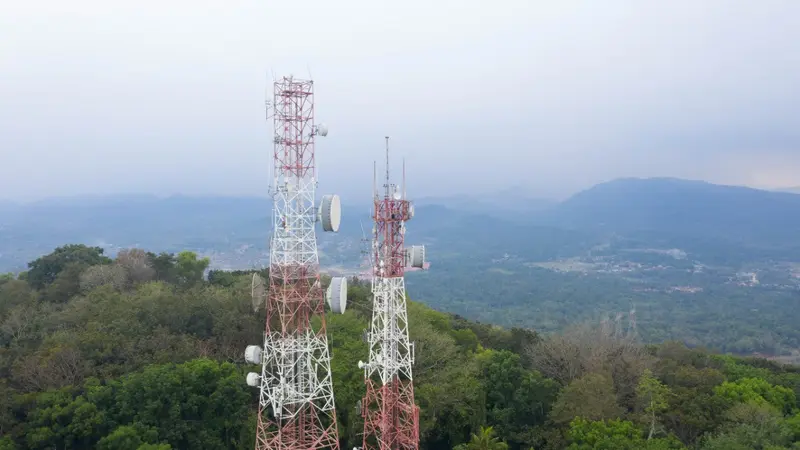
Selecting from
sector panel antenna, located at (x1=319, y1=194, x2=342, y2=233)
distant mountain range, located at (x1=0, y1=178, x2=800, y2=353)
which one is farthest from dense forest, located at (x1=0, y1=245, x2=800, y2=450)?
distant mountain range, located at (x1=0, y1=178, x2=800, y2=353)

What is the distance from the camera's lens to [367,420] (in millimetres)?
15852

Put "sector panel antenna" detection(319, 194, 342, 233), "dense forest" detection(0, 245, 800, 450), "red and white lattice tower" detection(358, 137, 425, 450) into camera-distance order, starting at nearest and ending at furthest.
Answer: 1. "red and white lattice tower" detection(358, 137, 425, 450)
2. "sector panel antenna" detection(319, 194, 342, 233)
3. "dense forest" detection(0, 245, 800, 450)

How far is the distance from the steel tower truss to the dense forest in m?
2.73

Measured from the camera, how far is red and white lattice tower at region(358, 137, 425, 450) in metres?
13.6

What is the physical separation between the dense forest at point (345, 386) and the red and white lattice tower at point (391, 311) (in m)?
2.71

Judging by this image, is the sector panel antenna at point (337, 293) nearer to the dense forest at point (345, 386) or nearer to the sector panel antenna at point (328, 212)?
the sector panel antenna at point (328, 212)

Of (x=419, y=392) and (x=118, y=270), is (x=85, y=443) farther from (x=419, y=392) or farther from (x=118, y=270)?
(x=118, y=270)

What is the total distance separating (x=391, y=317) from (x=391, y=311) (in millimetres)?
161

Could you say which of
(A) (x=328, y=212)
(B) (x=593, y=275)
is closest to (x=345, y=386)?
(A) (x=328, y=212)

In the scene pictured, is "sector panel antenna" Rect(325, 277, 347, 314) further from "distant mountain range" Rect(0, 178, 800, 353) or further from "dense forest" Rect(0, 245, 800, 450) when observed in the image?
"dense forest" Rect(0, 245, 800, 450)

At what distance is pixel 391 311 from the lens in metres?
13.9

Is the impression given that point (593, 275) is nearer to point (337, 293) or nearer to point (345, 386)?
point (345, 386)

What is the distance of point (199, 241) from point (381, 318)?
183 metres

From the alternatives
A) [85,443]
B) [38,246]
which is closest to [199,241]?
[38,246]
